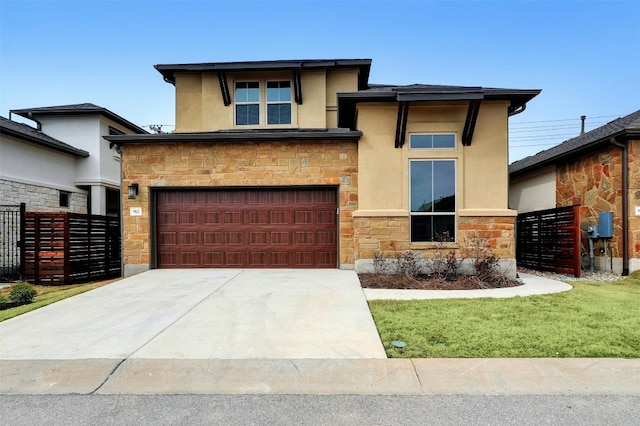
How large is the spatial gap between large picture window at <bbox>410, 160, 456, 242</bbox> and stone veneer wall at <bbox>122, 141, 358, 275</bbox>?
1.61 m

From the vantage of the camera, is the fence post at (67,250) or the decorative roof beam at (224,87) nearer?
the fence post at (67,250)

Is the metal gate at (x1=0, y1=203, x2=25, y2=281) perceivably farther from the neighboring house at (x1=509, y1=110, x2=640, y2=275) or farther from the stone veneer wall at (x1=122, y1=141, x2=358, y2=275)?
the neighboring house at (x1=509, y1=110, x2=640, y2=275)

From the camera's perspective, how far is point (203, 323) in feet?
17.0

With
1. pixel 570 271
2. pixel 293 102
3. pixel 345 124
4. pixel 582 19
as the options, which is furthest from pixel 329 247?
pixel 582 19

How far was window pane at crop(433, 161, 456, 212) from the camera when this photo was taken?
29.5 feet

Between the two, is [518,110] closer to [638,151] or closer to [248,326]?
[638,151]

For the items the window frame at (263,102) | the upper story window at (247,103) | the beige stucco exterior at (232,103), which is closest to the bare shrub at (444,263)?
the beige stucco exterior at (232,103)

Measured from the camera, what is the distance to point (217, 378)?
11.6 feet

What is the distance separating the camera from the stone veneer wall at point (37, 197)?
1189 centimetres

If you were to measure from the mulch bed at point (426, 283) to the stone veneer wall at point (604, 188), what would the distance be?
4126mm

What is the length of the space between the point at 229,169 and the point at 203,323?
17.6 feet

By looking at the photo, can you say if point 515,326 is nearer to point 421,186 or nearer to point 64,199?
point 421,186

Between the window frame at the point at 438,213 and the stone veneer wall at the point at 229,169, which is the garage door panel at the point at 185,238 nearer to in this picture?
the stone veneer wall at the point at 229,169

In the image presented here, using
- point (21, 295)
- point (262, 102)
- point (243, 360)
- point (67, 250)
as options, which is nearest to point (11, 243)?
point (67, 250)
